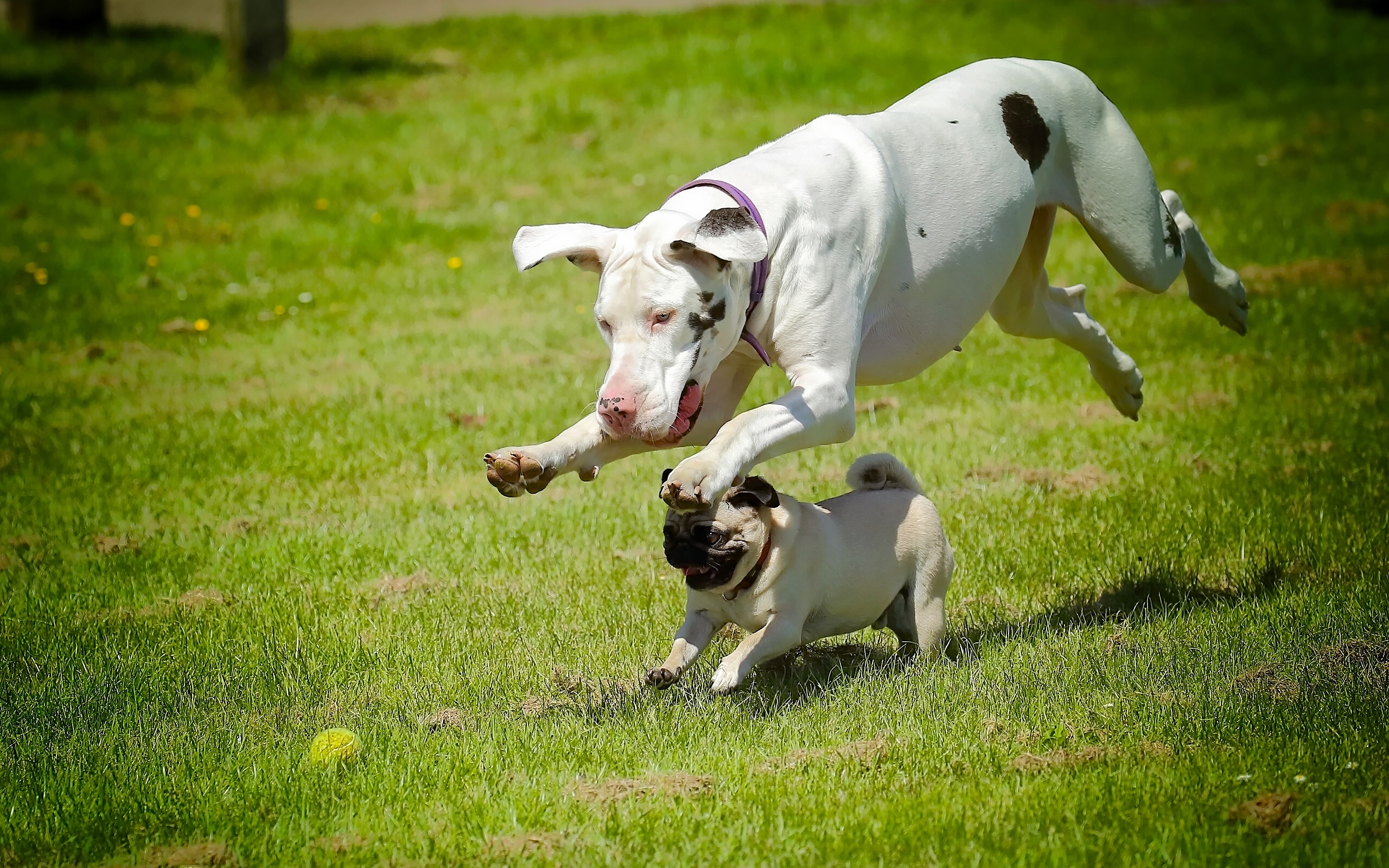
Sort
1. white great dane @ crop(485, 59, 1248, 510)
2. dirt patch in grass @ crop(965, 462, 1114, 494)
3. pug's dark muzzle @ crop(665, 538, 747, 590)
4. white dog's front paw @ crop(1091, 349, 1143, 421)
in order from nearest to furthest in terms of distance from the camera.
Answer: white great dane @ crop(485, 59, 1248, 510) < pug's dark muzzle @ crop(665, 538, 747, 590) < white dog's front paw @ crop(1091, 349, 1143, 421) < dirt patch in grass @ crop(965, 462, 1114, 494)

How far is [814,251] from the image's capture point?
469 centimetres

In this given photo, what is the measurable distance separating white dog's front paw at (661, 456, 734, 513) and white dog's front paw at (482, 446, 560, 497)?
0.50 meters

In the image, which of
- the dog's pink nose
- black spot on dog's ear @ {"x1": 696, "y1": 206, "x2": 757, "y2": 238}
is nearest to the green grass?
the dog's pink nose

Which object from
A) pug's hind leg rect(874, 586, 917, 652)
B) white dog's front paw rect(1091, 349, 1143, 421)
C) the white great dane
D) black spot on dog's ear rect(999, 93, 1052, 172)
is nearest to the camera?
the white great dane

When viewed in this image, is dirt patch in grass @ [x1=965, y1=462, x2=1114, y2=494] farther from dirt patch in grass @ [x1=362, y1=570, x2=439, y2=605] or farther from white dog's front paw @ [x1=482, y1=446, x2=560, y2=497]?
white dog's front paw @ [x1=482, y1=446, x2=560, y2=497]

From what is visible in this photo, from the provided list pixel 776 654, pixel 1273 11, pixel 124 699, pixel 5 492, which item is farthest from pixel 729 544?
pixel 1273 11

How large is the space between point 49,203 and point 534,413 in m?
8.27

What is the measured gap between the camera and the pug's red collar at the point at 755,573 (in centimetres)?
487

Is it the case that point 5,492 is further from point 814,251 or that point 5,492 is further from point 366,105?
point 366,105

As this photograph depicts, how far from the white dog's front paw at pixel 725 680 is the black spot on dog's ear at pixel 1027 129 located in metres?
2.31

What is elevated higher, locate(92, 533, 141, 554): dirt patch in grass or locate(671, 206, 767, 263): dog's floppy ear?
locate(671, 206, 767, 263): dog's floppy ear

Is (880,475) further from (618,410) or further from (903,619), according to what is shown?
(618,410)

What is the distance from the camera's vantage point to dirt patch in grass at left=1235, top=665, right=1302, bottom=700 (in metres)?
4.71

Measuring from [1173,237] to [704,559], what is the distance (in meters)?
2.85
